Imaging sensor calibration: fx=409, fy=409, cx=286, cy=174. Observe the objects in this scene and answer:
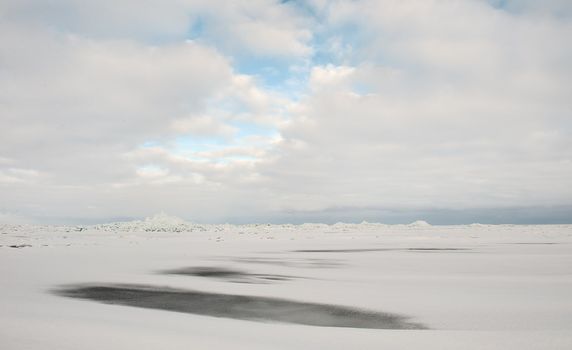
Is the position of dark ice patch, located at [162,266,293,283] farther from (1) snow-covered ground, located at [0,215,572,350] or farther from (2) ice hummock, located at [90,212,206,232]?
(2) ice hummock, located at [90,212,206,232]

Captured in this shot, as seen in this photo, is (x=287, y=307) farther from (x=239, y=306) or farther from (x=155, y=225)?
(x=155, y=225)

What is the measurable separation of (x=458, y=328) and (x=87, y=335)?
4.83 metres

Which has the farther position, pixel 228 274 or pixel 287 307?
pixel 228 274

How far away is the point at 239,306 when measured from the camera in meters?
7.52

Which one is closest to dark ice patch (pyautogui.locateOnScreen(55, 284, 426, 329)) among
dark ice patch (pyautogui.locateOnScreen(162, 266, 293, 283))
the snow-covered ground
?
the snow-covered ground

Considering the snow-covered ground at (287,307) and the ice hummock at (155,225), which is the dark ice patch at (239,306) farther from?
the ice hummock at (155,225)

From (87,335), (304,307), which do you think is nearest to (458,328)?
(304,307)

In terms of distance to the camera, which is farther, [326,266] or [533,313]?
[326,266]

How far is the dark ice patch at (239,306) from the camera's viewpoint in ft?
20.6

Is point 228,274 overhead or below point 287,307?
below

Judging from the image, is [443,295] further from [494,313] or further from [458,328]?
[458,328]

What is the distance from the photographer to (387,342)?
16.0 ft

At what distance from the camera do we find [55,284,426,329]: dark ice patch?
6.27 metres

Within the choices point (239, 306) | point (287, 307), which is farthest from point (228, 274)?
point (287, 307)
